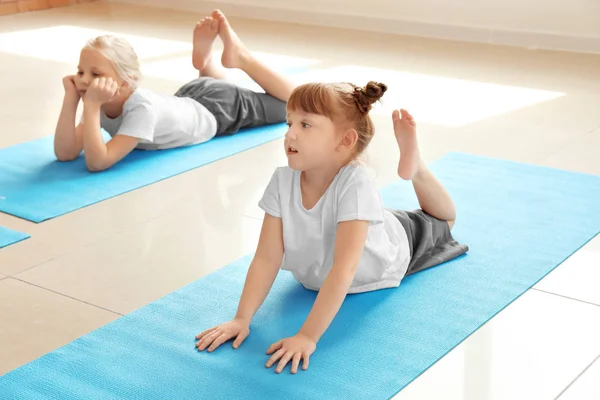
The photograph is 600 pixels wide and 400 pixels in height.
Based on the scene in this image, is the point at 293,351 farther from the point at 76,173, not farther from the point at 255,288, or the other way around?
the point at 76,173

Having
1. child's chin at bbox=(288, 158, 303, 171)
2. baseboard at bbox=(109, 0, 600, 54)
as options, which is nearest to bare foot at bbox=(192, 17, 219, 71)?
child's chin at bbox=(288, 158, 303, 171)

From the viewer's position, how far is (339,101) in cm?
187

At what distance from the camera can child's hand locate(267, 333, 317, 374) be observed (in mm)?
1746

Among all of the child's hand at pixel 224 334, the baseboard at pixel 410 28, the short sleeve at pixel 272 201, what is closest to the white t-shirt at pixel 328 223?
the short sleeve at pixel 272 201

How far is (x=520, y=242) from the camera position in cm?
235

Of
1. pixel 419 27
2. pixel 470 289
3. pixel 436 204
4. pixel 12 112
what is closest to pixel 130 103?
pixel 12 112

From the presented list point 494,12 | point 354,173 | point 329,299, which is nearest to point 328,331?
point 329,299

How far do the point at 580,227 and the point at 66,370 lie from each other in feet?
4.85

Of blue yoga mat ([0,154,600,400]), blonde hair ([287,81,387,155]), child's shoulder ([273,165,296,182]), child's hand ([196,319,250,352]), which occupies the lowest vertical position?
blue yoga mat ([0,154,600,400])

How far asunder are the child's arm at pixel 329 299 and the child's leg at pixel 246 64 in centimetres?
157

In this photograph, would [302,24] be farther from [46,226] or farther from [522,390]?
[522,390]

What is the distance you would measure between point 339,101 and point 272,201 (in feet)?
0.93

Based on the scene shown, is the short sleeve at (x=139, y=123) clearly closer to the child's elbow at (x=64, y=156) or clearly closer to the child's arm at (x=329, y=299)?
the child's elbow at (x=64, y=156)

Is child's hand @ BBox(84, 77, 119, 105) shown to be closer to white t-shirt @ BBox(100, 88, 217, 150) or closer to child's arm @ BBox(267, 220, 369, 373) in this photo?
white t-shirt @ BBox(100, 88, 217, 150)
